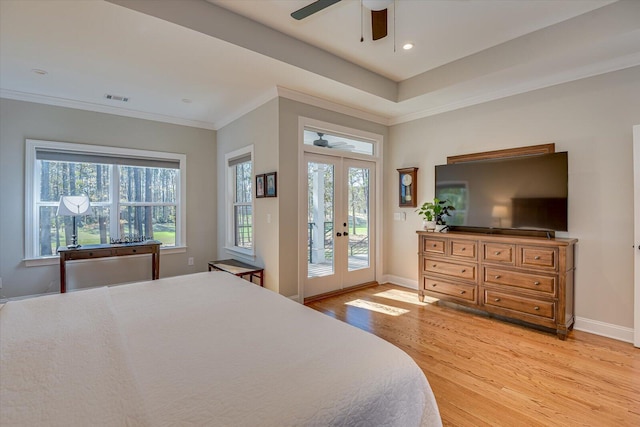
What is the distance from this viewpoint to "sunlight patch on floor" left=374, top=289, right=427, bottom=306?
4.01 m

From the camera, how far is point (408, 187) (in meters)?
4.59

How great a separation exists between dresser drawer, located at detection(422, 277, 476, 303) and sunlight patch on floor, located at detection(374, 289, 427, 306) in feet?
0.78

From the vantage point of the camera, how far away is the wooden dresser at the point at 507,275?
292 centimetres

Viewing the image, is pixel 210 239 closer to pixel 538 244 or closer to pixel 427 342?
pixel 427 342

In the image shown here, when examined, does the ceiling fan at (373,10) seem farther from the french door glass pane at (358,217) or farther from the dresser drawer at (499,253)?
the dresser drawer at (499,253)

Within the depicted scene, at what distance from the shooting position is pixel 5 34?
249 centimetres

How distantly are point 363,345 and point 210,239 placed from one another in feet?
14.6

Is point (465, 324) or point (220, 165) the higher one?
point (220, 165)

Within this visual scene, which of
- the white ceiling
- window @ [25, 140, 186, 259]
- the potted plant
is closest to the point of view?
the white ceiling

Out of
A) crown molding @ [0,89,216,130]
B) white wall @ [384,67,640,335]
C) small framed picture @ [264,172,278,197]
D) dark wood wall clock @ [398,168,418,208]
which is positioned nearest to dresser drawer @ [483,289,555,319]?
white wall @ [384,67,640,335]

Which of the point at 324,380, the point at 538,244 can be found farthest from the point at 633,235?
the point at 324,380

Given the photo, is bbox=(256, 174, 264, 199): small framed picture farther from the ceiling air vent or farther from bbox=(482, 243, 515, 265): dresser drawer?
bbox=(482, 243, 515, 265): dresser drawer

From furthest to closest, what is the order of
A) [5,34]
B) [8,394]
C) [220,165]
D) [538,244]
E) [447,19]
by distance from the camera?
1. [220,165]
2. [538,244]
3. [447,19]
4. [5,34]
5. [8,394]

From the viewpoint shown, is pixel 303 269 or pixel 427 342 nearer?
pixel 427 342
